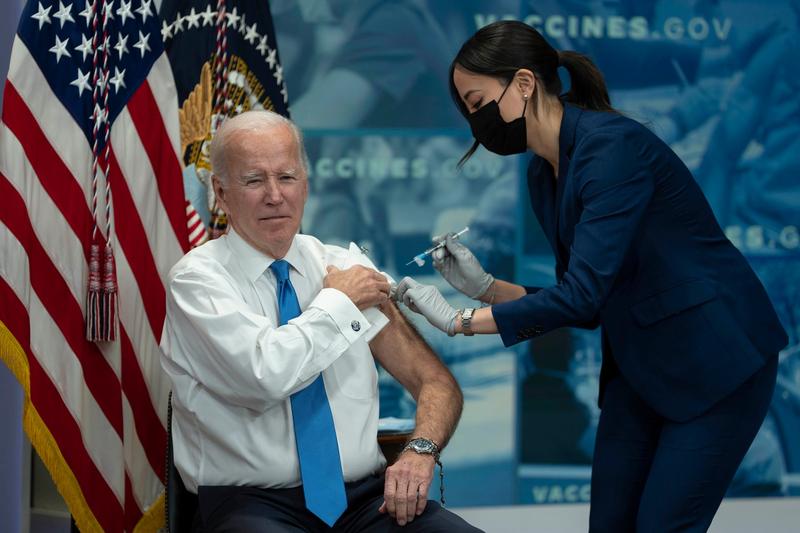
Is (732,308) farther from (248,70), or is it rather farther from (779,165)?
(779,165)

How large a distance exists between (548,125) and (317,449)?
0.95 m

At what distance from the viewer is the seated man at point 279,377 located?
2125 mm

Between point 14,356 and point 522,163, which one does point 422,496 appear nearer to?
point 14,356

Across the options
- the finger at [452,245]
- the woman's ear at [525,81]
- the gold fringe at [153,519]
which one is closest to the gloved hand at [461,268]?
the finger at [452,245]

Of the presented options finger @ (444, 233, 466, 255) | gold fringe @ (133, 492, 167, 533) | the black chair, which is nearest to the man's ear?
the black chair

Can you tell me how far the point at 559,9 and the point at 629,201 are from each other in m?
2.38

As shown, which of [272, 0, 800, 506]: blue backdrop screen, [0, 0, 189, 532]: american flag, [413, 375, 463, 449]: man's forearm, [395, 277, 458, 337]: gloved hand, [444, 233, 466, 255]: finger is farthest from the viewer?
[272, 0, 800, 506]: blue backdrop screen

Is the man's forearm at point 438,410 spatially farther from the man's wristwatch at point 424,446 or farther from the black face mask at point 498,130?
the black face mask at point 498,130

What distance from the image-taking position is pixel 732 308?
227 centimetres

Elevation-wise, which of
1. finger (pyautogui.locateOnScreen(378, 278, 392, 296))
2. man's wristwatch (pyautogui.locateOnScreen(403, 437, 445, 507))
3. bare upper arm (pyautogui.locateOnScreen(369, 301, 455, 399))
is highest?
finger (pyautogui.locateOnScreen(378, 278, 392, 296))

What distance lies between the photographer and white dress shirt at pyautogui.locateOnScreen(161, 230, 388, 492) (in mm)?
2115

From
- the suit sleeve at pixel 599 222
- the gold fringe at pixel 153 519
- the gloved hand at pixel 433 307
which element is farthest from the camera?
the gold fringe at pixel 153 519

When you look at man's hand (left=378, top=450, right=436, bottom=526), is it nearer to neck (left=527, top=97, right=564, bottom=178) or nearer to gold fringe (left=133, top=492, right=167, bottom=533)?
neck (left=527, top=97, right=564, bottom=178)

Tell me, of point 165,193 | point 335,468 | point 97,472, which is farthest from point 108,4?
point 335,468
